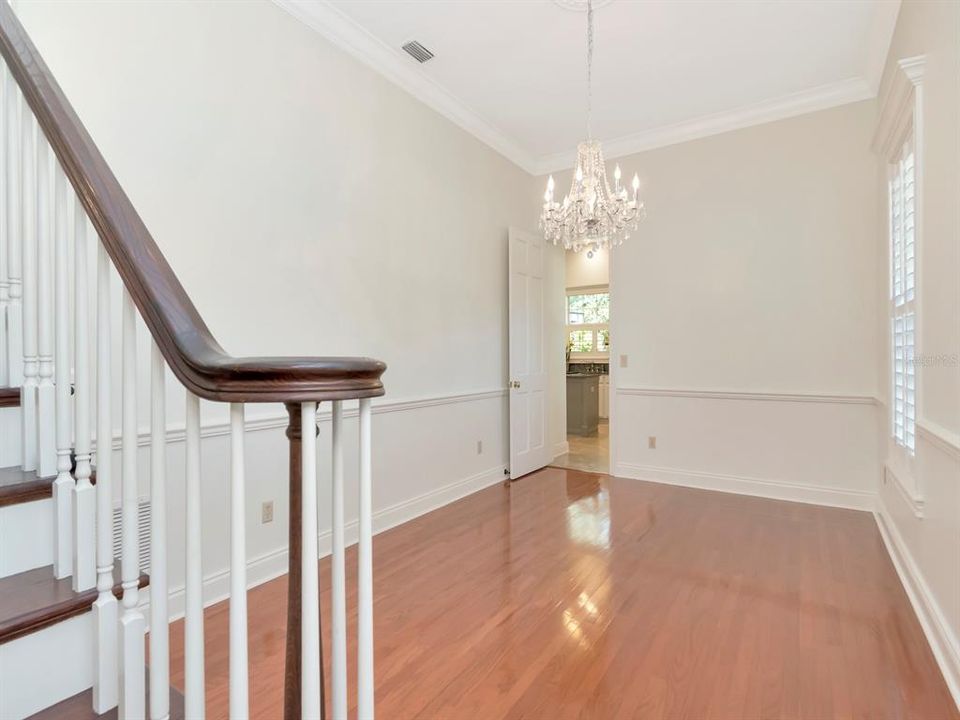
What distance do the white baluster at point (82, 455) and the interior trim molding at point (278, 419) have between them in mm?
313

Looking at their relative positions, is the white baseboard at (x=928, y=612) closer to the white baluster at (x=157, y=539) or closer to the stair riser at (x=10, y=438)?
the white baluster at (x=157, y=539)

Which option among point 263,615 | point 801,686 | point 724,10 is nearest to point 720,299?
point 724,10

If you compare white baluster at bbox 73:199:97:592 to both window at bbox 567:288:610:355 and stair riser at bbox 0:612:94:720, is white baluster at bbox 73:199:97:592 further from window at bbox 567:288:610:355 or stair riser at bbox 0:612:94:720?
window at bbox 567:288:610:355

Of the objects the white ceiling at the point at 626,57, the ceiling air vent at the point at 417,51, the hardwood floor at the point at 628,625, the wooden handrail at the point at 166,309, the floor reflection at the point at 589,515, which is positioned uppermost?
the white ceiling at the point at 626,57

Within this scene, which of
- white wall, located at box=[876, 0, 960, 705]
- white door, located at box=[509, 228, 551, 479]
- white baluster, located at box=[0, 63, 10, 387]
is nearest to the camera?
white baluster, located at box=[0, 63, 10, 387]

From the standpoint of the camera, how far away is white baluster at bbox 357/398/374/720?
2.40ft

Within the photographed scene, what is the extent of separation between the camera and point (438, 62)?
332cm

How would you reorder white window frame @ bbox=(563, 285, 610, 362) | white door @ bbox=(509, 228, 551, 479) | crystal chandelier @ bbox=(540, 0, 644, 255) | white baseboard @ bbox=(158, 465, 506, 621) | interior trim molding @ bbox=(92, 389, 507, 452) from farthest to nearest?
white window frame @ bbox=(563, 285, 610, 362), white door @ bbox=(509, 228, 551, 479), crystal chandelier @ bbox=(540, 0, 644, 255), white baseboard @ bbox=(158, 465, 506, 621), interior trim molding @ bbox=(92, 389, 507, 452)

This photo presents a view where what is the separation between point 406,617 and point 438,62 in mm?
3399

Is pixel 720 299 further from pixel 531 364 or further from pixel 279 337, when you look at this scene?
pixel 279 337

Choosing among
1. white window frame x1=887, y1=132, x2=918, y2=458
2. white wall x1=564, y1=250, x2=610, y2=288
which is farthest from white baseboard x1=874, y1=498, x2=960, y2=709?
white wall x1=564, y1=250, x2=610, y2=288

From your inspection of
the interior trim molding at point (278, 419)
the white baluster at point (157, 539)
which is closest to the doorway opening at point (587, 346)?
the interior trim molding at point (278, 419)

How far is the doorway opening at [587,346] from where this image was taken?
718cm

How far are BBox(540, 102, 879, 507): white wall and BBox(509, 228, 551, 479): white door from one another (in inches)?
29.1
